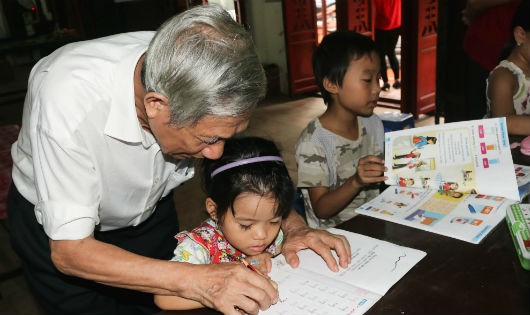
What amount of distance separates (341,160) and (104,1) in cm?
427

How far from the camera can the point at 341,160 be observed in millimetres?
1710

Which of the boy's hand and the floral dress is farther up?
the boy's hand

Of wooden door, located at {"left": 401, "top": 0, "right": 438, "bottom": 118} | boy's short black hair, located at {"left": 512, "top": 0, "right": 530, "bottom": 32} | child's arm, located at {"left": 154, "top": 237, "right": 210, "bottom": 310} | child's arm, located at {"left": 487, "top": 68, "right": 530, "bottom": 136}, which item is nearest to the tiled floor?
wooden door, located at {"left": 401, "top": 0, "right": 438, "bottom": 118}

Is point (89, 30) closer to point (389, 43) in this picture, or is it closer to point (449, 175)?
point (389, 43)

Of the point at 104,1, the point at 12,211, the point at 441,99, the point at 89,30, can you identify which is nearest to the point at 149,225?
the point at 12,211

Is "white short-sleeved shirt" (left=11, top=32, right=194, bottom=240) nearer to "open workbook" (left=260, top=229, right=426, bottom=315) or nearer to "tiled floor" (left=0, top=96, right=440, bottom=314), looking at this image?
"open workbook" (left=260, top=229, right=426, bottom=315)

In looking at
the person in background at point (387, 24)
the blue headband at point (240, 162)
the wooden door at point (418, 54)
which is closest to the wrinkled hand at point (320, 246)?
the blue headband at point (240, 162)

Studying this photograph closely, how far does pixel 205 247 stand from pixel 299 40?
519 centimetres

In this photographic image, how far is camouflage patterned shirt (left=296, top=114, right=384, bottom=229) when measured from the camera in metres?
1.63

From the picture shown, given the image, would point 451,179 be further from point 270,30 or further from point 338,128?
point 270,30

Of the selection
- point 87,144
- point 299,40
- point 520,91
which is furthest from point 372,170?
point 299,40

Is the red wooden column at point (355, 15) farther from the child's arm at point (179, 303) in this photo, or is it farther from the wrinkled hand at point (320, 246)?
the child's arm at point (179, 303)

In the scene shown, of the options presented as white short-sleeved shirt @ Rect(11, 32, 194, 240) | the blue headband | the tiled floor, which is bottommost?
the tiled floor

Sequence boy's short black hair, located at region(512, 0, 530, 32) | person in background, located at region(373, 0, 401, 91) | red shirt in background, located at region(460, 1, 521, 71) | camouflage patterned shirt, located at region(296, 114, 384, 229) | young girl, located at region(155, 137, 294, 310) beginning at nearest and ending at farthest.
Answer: young girl, located at region(155, 137, 294, 310)
camouflage patterned shirt, located at region(296, 114, 384, 229)
boy's short black hair, located at region(512, 0, 530, 32)
red shirt in background, located at region(460, 1, 521, 71)
person in background, located at region(373, 0, 401, 91)
